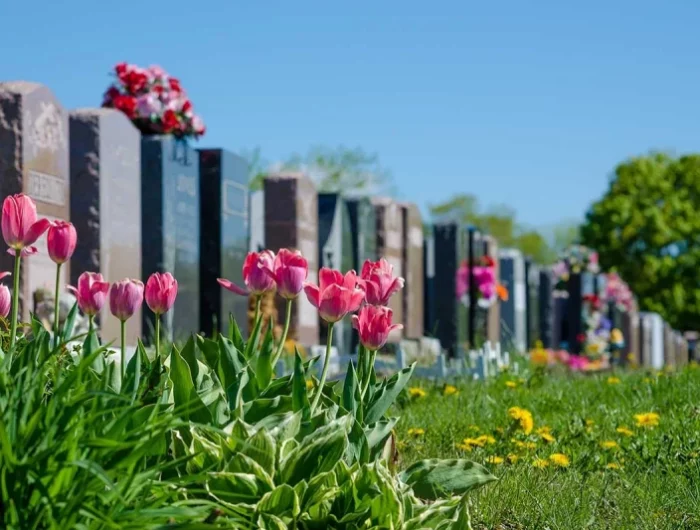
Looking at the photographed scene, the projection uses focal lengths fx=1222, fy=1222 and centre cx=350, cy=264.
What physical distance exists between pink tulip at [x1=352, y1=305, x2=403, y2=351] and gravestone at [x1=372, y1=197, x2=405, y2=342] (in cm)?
1246

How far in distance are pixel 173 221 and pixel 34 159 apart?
8.09 feet

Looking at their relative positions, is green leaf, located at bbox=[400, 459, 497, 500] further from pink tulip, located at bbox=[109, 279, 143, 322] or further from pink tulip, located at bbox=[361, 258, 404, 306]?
pink tulip, located at bbox=[109, 279, 143, 322]

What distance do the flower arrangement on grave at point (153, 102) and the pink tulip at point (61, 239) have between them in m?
8.45

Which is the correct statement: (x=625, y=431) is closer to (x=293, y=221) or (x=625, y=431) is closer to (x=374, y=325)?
(x=374, y=325)

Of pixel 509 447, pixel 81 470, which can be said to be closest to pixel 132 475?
pixel 81 470

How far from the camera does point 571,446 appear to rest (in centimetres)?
596

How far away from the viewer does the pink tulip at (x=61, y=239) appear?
3.87 metres

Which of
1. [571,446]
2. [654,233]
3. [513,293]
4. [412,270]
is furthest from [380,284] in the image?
[654,233]

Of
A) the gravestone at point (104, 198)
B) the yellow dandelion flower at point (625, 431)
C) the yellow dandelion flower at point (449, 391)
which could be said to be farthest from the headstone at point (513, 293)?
the yellow dandelion flower at point (625, 431)

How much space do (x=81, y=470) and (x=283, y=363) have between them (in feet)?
19.2

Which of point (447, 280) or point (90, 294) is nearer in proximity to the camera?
point (90, 294)

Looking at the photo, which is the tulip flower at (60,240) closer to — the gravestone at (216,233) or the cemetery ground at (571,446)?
the cemetery ground at (571,446)

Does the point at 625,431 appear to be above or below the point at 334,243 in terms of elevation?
below

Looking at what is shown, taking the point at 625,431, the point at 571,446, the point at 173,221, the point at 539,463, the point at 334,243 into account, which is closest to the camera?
the point at 539,463
